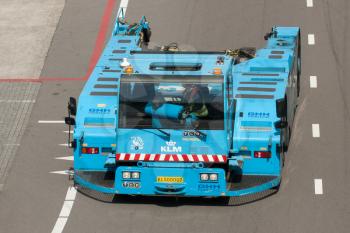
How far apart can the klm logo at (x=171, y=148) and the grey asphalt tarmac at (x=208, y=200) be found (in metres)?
1.52

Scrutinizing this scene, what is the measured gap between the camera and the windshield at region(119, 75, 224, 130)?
24312 millimetres

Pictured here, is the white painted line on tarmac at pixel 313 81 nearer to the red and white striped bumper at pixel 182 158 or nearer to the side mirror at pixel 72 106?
the red and white striped bumper at pixel 182 158

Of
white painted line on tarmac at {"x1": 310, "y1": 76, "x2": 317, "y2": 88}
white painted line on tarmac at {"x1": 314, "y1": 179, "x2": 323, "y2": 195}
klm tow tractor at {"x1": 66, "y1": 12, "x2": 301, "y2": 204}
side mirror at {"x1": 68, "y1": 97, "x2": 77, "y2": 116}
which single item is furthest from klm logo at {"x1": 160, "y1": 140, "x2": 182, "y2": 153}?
white painted line on tarmac at {"x1": 310, "y1": 76, "x2": 317, "y2": 88}

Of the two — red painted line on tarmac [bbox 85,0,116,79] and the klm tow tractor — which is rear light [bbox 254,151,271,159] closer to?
the klm tow tractor

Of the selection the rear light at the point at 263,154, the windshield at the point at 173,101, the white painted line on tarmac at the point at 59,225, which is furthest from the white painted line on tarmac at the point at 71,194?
the rear light at the point at 263,154

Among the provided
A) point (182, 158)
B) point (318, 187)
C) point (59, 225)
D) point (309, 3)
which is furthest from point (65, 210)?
point (309, 3)

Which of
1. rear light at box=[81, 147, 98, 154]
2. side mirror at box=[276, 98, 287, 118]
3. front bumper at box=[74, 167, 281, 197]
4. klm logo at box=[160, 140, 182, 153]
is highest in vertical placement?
side mirror at box=[276, 98, 287, 118]

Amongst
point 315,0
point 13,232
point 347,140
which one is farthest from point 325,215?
point 315,0

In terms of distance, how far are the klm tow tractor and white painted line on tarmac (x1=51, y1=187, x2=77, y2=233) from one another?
0.53m

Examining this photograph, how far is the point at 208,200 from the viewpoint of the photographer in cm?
2564

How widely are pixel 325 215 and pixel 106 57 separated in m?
7.57

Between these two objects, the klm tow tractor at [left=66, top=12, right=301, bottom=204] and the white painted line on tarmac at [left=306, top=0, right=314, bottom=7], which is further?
the white painted line on tarmac at [left=306, top=0, right=314, bottom=7]

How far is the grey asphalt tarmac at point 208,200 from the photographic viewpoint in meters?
24.7

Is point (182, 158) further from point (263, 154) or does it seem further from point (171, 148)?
point (263, 154)
